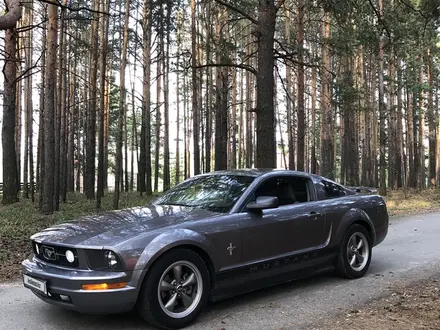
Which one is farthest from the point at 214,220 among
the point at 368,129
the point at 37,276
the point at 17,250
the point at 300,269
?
the point at 368,129

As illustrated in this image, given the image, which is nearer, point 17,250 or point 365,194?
point 365,194

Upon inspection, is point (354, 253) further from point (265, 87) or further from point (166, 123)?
point (166, 123)

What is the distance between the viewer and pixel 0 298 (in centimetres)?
540

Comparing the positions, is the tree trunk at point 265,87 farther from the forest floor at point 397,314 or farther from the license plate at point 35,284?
the license plate at point 35,284

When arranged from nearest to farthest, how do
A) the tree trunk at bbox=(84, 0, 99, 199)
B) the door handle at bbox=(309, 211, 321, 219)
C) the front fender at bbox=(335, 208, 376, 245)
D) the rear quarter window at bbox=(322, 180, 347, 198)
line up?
1. the door handle at bbox=(309, 211, 321, 219)
2. the front fender at bbox=(335, 208, 376, 245)
3. the rear quarter window at bbox=(322, 180, 347, 198)
4. the tree trunk at bbox=(84, 0, 99, 199)

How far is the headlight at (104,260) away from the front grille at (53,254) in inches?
6.5

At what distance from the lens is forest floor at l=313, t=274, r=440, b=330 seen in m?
4.23

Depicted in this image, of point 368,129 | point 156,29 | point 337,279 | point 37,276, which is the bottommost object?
point 337,279

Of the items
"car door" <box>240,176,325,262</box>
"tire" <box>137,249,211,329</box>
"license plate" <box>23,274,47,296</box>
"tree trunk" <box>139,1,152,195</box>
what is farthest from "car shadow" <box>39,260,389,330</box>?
"tree trunk" <box>139,1,152,195</box>

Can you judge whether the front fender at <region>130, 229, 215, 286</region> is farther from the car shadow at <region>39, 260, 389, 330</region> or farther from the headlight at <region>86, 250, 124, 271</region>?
the car shadow at <region>39, 260, 389, 330</region>

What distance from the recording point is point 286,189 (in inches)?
228

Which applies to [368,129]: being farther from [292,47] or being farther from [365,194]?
[365,194]

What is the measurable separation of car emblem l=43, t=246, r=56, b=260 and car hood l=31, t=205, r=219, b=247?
0.23 ft

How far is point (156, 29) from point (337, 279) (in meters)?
23.3
